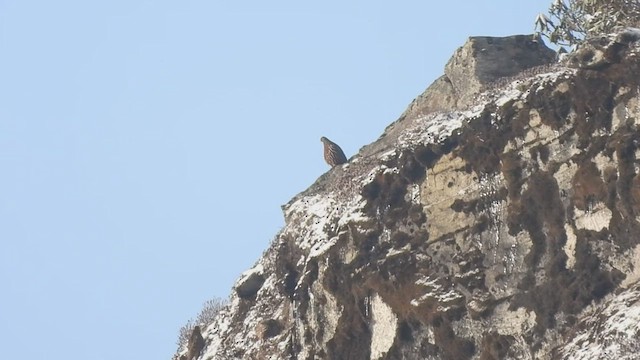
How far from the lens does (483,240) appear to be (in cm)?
2216

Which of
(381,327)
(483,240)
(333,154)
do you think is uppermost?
(333,154)

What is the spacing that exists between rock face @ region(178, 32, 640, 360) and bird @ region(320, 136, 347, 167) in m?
3.01

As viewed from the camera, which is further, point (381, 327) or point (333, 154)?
point (333, 154)

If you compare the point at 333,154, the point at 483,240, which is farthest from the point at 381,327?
the point at 333,154

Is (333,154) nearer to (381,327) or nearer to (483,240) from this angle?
(381,327)

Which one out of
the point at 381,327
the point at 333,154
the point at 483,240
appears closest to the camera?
the point at 483,240

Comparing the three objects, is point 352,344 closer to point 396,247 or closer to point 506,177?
point 396,247

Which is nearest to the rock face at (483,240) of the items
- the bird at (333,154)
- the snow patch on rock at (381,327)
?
the snow patch on rock at (381,327)

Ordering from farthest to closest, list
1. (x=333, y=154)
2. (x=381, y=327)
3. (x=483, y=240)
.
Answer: (x=333, y=154)
(x=381, y=327)
(x=483, y=240)

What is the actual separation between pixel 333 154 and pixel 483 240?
8930mm

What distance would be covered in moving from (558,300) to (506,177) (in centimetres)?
291

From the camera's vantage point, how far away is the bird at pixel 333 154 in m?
30.1

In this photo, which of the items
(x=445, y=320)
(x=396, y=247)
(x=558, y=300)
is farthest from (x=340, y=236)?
(x=558, y=300)

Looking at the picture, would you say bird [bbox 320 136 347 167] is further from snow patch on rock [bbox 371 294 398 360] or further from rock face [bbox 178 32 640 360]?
snow patch on rock [bbox 371 294 398 360]
